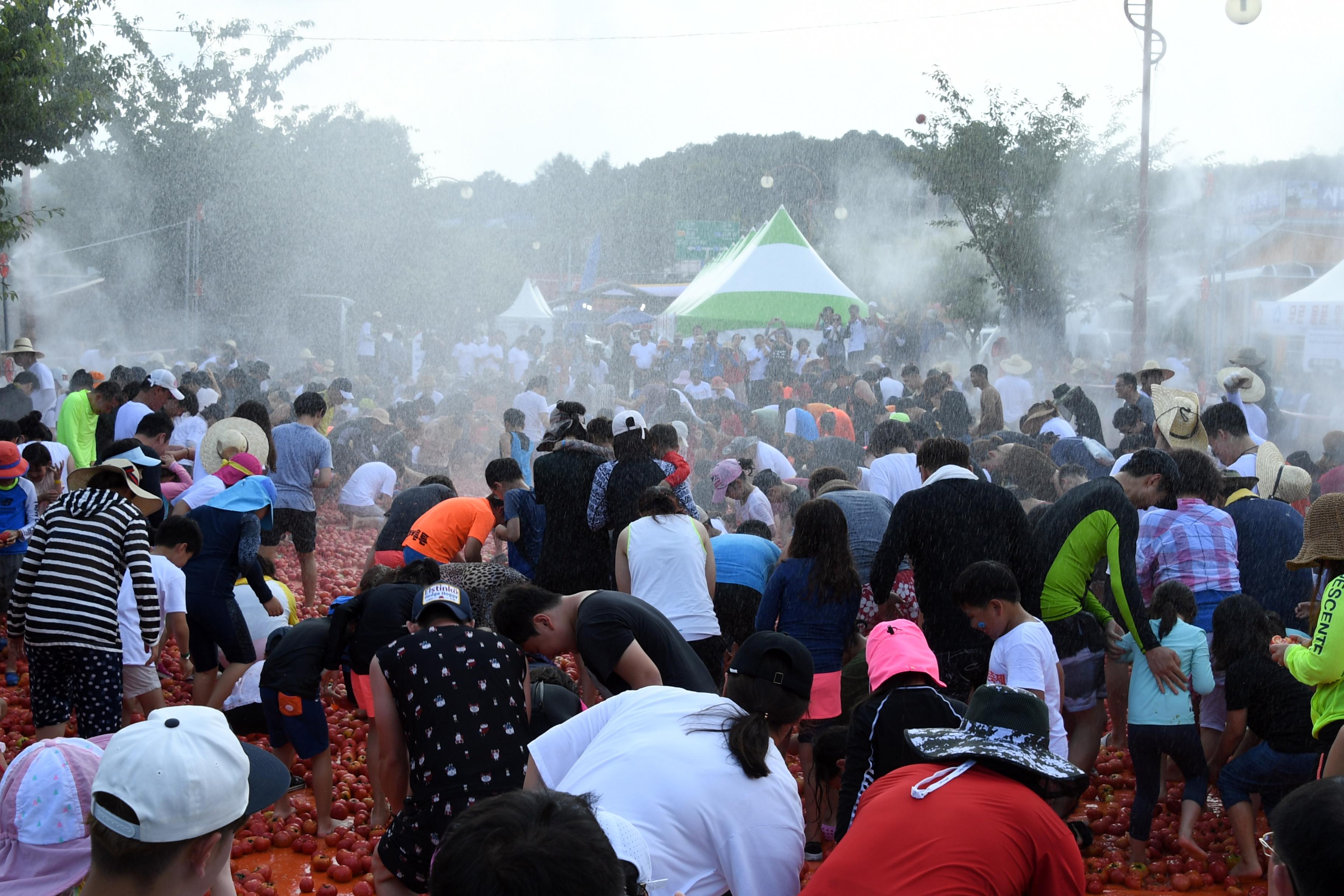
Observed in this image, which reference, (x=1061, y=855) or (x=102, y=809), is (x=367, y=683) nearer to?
(x=102, y=809)

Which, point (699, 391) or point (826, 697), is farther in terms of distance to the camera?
point (699, 391)

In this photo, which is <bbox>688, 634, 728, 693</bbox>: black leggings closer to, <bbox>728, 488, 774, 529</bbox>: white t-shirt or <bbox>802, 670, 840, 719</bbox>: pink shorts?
<bbox>802, 670, 840, 719</bbox>: pink shorts

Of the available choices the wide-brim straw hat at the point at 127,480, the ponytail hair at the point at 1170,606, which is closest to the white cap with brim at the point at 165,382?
the wide-brim straw hat at the point at 127,480

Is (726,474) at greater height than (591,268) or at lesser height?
lesser

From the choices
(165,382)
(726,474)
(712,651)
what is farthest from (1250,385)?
(165,382)

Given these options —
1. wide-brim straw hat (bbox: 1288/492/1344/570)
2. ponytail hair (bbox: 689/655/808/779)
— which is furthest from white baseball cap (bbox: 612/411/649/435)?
wide-brim straw hat (bbox: 1288/492/1344/570)

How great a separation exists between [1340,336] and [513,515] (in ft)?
49.8

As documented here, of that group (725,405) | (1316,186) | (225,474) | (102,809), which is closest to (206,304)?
(725,405)

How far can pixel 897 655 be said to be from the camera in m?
3.72

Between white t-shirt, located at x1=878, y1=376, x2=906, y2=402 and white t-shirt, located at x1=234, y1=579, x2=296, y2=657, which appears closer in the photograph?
white t-shirt, located at x1=234, y1=579, x2=296, y2=657

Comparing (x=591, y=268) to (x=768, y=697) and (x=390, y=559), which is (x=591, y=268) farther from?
(x=768, y=697)

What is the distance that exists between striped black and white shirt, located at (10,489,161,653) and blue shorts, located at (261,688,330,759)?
0.78m

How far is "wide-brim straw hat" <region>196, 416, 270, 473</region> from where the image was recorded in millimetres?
8008

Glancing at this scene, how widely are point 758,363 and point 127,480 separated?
1345 centimetres
